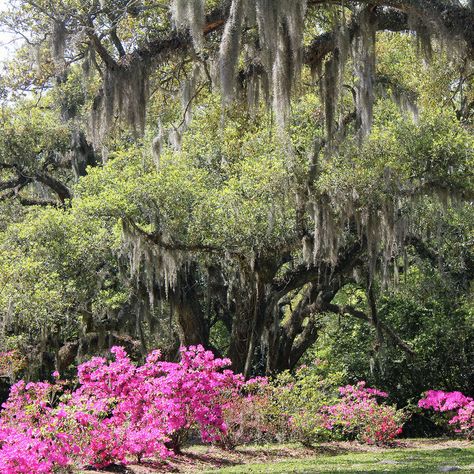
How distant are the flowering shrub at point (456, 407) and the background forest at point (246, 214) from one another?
1.71 metres

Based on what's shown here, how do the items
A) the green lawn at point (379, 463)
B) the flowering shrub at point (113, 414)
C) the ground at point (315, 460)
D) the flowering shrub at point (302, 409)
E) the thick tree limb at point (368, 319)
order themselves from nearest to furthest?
the flowering shrub at point (113, 414), the green lawn at point (379, 463), the ground at point (315, 460), the flowering shrub at point (302, 409), the thick tree limb at point (368, 319)

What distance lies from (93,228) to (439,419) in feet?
26.8

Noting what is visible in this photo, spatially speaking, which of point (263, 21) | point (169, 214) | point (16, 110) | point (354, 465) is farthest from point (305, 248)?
point (16, 110)

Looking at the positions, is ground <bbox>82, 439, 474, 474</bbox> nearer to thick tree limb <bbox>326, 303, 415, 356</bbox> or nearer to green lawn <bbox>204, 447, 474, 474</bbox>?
green lawn <bbox>204, 447, 474, 474</bbox>

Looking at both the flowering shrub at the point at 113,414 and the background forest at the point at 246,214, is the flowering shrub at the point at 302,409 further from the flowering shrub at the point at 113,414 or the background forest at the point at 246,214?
the background forest at the point at 246,214

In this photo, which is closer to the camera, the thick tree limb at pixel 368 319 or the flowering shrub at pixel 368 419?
the flowering shrub at pixel 368 419

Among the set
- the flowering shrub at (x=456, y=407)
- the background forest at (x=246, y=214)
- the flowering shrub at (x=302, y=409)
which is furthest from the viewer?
the flowering shrub at (x=456, y=407)

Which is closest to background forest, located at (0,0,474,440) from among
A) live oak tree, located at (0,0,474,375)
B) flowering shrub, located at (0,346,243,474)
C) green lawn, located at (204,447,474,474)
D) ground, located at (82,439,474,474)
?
live oak tree, located at (0,0,474,375)

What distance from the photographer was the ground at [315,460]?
8.48 meters

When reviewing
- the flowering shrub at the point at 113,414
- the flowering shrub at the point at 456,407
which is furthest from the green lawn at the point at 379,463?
the flowering shrub at the point at 456,407

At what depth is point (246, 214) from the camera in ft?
Result: 43.5

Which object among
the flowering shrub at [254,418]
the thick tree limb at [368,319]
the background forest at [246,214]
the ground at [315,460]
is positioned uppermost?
the background forest at [246,214]

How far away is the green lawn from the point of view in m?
8.32

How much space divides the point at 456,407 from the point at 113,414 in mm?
7834
